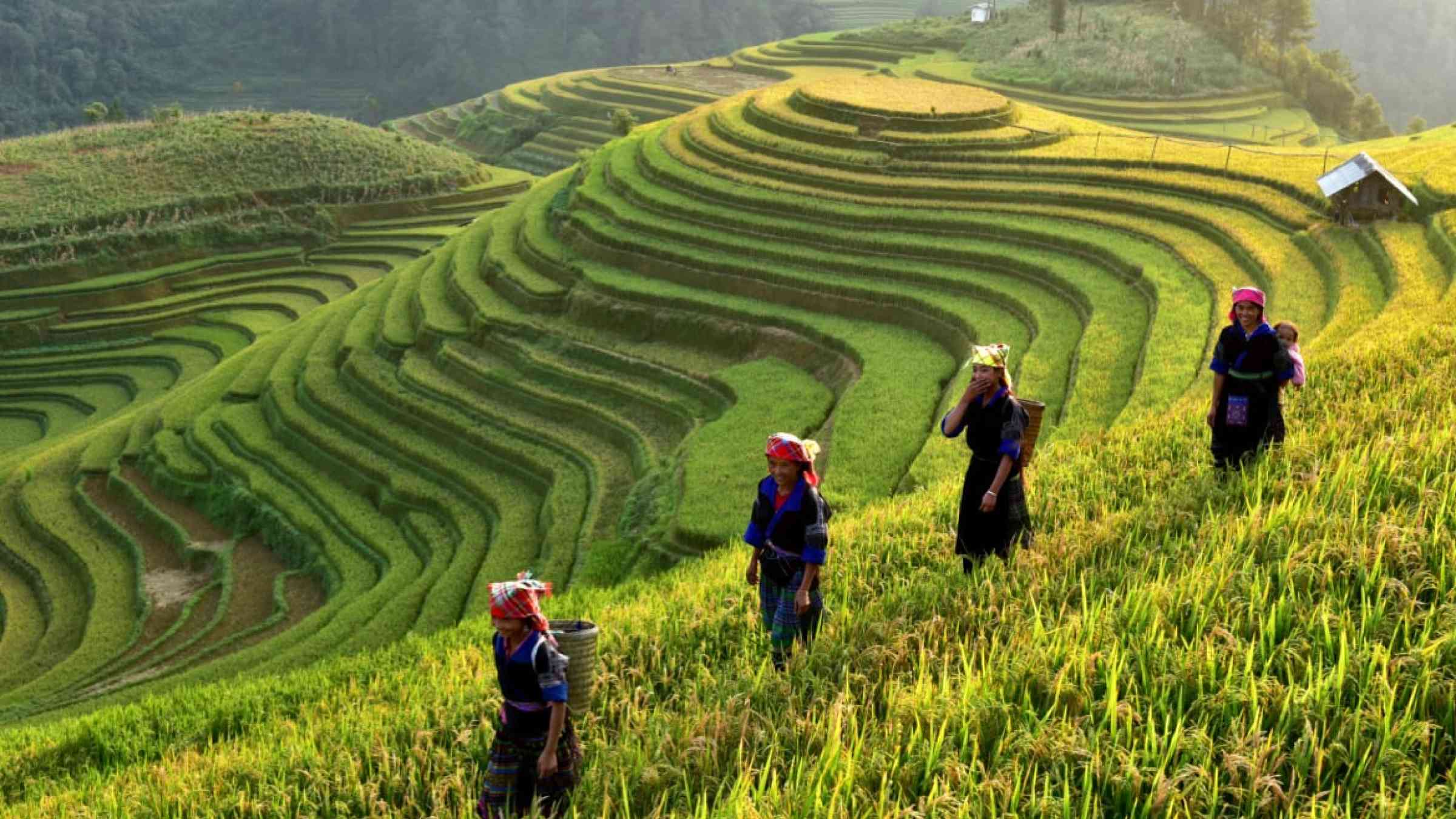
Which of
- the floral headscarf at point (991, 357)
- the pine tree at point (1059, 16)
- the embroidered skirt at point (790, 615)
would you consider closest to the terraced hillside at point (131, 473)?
the embroidered skirt at point (790, 615)

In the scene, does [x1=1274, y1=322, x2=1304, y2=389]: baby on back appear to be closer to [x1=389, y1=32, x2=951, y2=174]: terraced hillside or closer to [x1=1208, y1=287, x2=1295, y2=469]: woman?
[x1=1208, y1=287, x2=1295, y2=469]: woman

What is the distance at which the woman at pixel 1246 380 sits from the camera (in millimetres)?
7812

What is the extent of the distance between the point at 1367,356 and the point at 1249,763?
7.46m

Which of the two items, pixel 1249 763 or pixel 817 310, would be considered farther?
pixel 817 310

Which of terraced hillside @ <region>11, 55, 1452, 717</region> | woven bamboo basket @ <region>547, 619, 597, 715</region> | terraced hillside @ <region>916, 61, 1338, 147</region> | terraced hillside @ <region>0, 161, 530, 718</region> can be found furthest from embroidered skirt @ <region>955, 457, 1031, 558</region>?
terraced hillside @ <region>916, 61, 1338, 147</region>

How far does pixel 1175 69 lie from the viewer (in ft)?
172

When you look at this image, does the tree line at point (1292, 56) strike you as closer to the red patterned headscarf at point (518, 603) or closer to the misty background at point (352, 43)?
the red patterned headscarf at point (518, 603)

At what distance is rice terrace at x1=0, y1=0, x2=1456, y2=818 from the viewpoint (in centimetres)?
513

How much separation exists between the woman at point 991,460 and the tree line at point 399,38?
394ft

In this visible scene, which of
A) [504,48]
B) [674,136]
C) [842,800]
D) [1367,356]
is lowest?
[842,800]

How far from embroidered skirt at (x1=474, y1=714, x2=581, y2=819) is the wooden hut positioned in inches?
756

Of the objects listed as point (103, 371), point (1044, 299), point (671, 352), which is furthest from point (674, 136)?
point (103, 371)

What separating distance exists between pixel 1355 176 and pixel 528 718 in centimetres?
1955

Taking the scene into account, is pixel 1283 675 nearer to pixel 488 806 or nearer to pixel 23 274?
pixel 488 806
